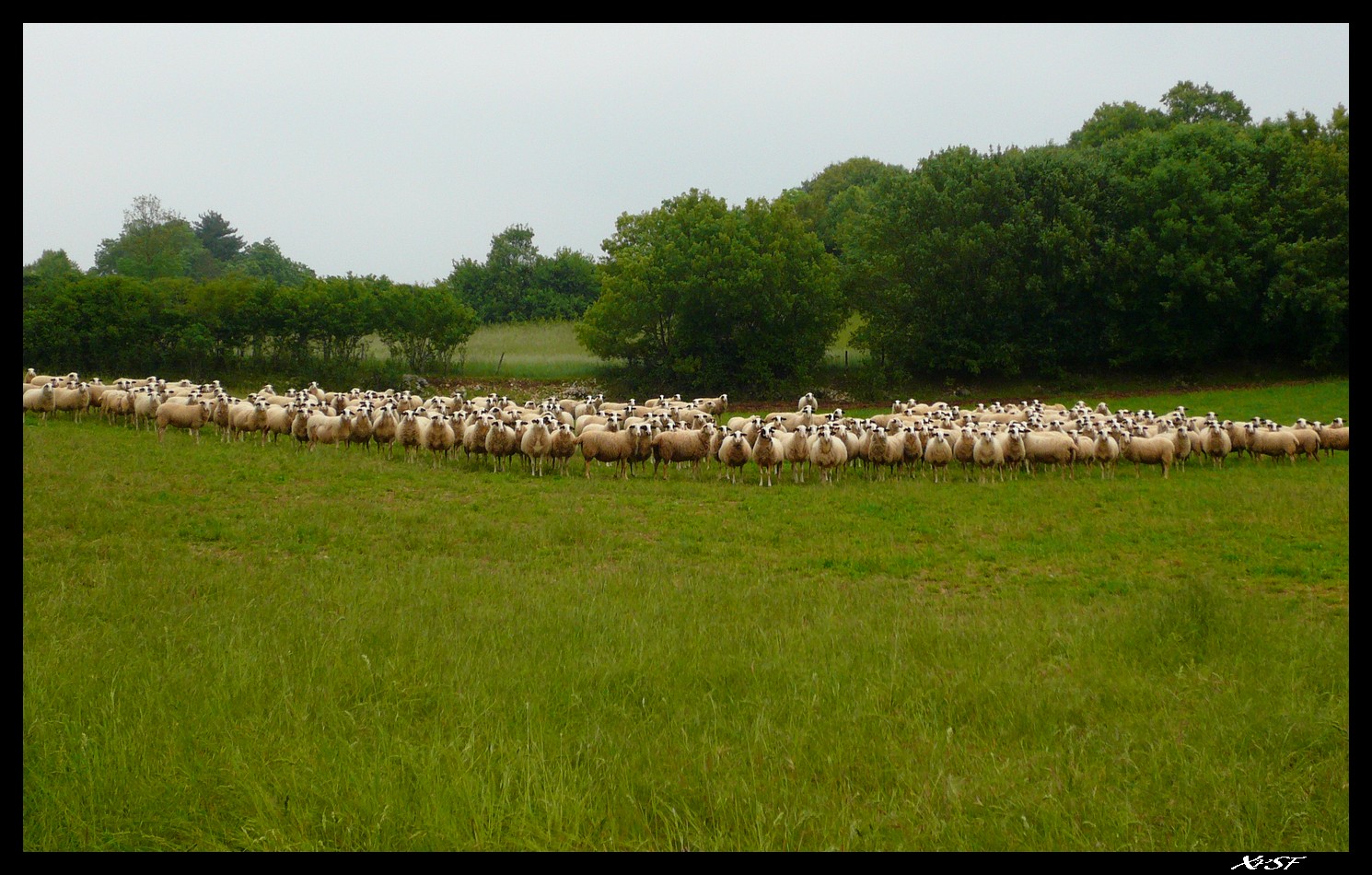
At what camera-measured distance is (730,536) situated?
49.1ft

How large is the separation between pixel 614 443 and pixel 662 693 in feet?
52.7

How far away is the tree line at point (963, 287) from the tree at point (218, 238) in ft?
285

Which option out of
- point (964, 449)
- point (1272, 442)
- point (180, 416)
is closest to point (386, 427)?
point (180, 416)

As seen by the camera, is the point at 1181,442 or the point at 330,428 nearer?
the point at 1181,442

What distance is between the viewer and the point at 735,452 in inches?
862

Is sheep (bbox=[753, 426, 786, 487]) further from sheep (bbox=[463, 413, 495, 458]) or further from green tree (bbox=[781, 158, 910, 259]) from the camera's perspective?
green tree (bbox=[781, 158, 910, 259])

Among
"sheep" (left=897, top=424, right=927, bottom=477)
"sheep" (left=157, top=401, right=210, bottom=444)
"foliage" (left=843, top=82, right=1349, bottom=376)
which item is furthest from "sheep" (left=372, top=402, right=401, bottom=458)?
"foliage" (left=843, top=82, right=1349, bottom=376)

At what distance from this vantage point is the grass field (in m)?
4.76

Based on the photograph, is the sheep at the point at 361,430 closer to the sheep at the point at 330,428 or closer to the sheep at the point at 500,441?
the sheep at the point at 330,428

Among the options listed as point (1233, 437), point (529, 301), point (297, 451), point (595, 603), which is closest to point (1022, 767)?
point (595, 603)

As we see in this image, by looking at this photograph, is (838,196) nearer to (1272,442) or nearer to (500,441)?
(1272,442)

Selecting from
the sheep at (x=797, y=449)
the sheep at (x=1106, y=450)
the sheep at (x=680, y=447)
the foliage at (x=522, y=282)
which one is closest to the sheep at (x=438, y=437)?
the sheep at (x=680, y=447)

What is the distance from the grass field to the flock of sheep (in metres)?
8.62

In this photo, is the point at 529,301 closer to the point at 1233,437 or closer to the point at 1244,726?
the point at 1233,437
